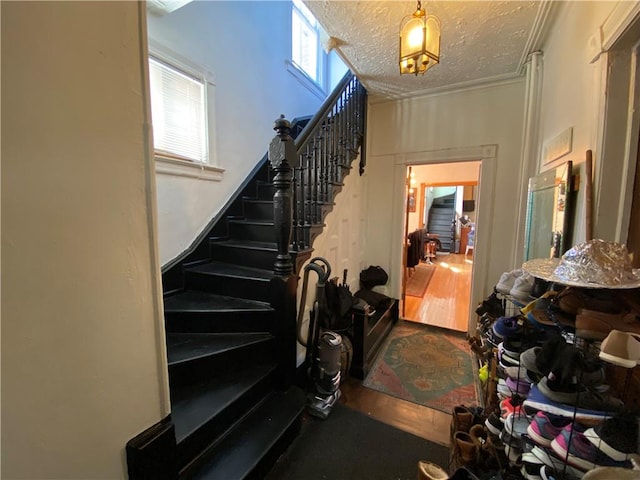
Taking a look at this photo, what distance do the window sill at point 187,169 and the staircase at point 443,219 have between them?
8767 millimetres

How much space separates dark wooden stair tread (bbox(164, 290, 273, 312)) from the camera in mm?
1851

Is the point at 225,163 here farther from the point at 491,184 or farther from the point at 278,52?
the point at 491,184

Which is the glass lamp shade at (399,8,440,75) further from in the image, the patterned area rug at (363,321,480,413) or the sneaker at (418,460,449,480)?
the patterned area rug at (363,321,480,413)

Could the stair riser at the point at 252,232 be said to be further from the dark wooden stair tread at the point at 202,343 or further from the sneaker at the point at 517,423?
the sneaker at the point at 517,423

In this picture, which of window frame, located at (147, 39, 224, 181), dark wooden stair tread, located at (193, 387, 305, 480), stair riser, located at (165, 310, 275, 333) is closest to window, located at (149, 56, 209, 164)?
window frame, located at (147, 39, 224, 181)

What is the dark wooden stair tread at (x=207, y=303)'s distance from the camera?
185 cm

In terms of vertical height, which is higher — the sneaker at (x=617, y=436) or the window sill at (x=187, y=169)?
the window sill at (x=187, y=169)

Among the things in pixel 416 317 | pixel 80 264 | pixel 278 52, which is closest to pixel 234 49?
pixel 278 52

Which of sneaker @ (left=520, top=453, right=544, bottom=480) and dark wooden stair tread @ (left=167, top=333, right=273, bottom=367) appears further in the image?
dark wooden stair tread @ (left=167, top=333, right=273, bottom=367)

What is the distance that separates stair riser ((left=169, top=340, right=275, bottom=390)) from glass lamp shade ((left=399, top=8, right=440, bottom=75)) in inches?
79.0

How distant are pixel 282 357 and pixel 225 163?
74.5 inches

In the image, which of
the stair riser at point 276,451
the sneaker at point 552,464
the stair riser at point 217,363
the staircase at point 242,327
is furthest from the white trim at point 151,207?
the sneaker at point 552,464

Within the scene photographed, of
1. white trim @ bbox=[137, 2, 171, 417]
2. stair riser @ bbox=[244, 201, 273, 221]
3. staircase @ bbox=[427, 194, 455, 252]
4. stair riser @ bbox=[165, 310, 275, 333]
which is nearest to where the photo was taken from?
white trim @ bbox=[137, 2, 171, 417]

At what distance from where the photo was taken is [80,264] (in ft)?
2.54
